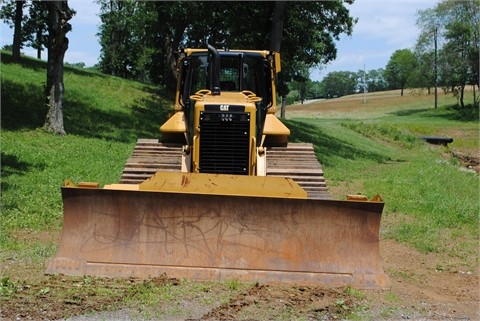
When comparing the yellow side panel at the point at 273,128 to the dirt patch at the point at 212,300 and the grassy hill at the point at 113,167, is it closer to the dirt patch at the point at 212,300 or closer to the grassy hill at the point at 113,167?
the dirt patch at the point at 212,300

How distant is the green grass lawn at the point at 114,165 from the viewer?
1088cm

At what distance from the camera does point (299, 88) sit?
126562mm

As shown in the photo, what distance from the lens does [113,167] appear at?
1519cm

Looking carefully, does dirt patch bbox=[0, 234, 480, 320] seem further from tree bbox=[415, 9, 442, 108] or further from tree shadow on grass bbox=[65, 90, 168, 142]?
tree bbox=[415, 9, 442, 108]

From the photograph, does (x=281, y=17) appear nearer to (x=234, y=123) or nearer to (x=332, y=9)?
(x=332, y=9)

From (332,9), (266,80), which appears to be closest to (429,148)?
(332,9)

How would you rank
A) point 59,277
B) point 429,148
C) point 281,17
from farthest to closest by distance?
point 429,148
point 281,17
point 59,277

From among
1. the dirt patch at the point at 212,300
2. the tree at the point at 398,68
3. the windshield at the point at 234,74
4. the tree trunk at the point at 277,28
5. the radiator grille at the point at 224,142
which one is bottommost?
the dirt patch at the point at 212,300

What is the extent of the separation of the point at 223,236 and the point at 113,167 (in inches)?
331

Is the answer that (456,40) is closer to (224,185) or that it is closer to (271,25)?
(271,25)

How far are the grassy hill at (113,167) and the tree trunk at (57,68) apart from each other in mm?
405

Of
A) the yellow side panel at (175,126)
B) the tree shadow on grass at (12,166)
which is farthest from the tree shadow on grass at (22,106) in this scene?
the yellow side panel at (175,126)

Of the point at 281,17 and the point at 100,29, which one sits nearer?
the point at 281,17

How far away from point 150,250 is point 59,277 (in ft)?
3.34
